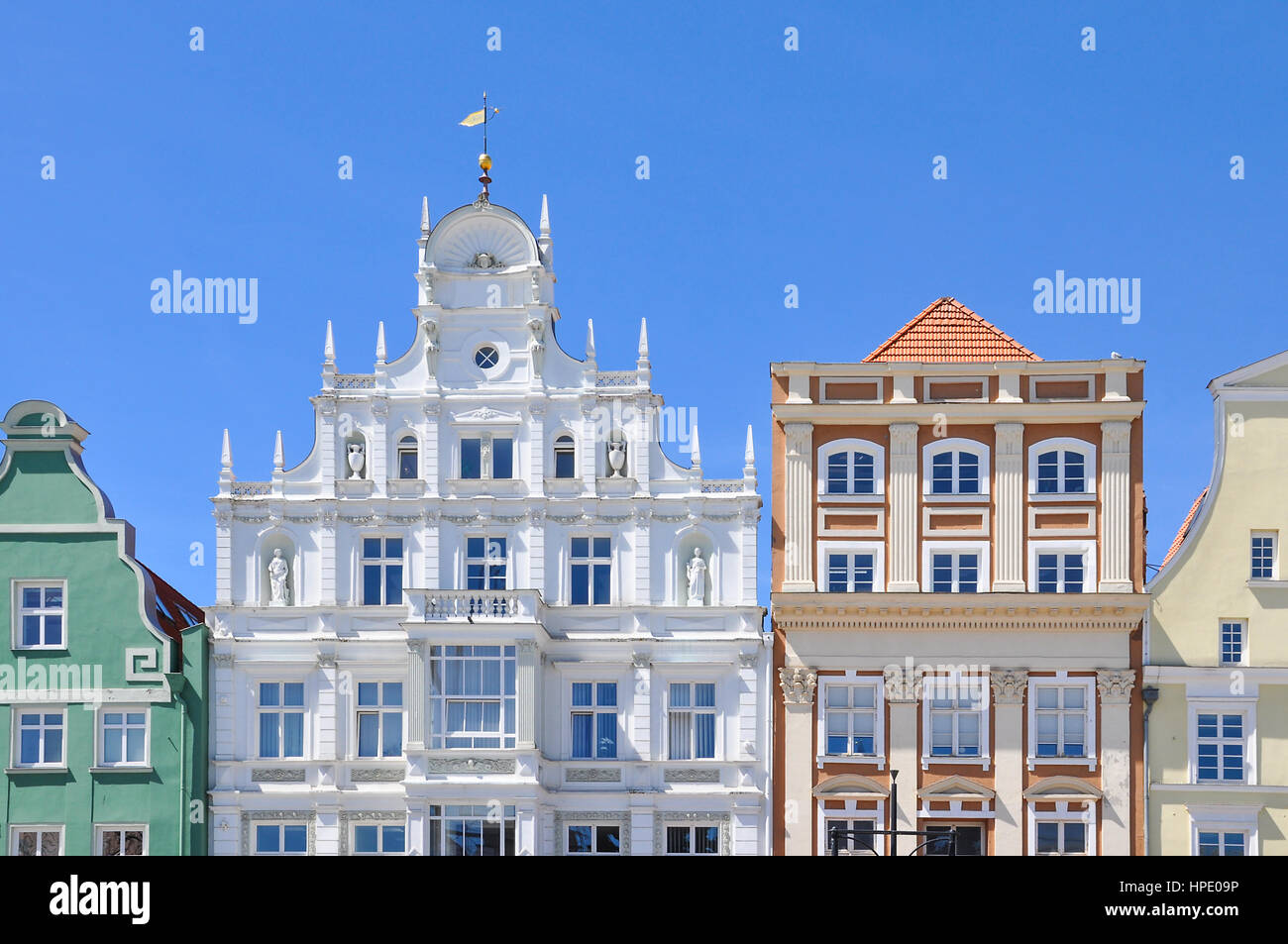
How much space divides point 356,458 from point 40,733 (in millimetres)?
10214

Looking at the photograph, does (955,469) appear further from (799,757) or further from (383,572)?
(383,572)

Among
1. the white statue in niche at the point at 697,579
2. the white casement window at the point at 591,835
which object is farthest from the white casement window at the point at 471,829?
the white statue in niche at the point at 697,579

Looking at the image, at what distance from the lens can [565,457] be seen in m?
45.8

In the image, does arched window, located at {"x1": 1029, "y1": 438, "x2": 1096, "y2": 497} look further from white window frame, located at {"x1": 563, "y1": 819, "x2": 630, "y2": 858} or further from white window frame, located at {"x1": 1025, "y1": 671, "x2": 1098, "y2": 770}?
white window frame, located at {"x1": 563, "y1": 819, "x2": 630, "y2": 858}

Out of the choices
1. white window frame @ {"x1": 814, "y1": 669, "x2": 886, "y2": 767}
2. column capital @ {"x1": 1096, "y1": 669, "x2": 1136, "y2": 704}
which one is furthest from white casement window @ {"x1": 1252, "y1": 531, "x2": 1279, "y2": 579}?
white window frame @ {"x1": 814, "y1": 669, "x2": 886, "y2": 767}

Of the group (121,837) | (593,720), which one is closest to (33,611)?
(121,837)

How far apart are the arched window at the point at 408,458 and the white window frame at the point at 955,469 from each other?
12.8m

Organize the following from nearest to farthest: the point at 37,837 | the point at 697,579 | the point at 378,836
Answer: the point at 37,837 < the point at 378,836 < the point at 697,579

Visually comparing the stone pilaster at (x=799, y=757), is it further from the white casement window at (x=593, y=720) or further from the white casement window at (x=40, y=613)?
the white casement window at (x=40, y=613)

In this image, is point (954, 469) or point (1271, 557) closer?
point (1271, 557)

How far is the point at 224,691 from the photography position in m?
44.8

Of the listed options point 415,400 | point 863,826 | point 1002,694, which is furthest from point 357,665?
point 1002,694

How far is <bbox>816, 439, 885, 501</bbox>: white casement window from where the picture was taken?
4562 cm

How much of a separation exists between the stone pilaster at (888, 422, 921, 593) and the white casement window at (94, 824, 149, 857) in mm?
19312
